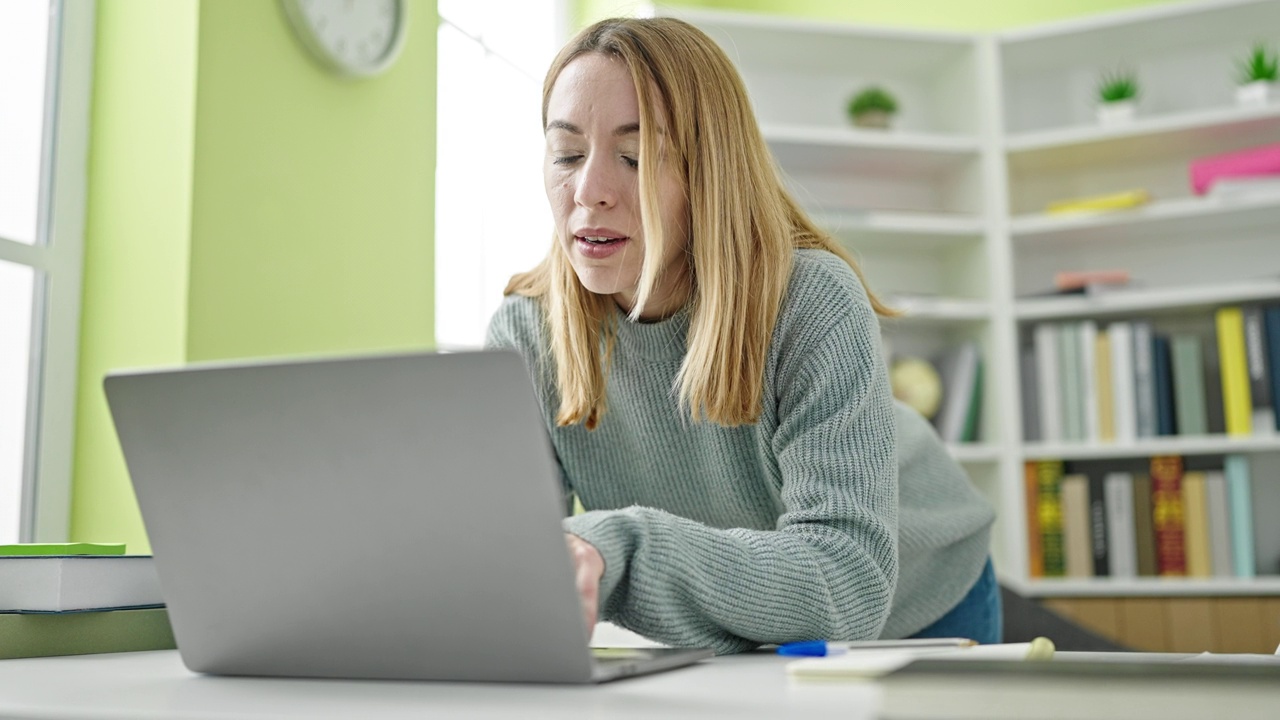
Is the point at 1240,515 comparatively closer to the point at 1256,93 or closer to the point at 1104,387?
the point at 1104,387

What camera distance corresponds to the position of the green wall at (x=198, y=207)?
1.75m

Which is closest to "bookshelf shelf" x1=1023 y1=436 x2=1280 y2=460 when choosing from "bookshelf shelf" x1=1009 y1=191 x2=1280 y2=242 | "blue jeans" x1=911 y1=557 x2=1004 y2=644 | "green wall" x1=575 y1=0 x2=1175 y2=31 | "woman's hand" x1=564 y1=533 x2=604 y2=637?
"bookshelf shelf" x1=1009 y1=191 x2=1280 y2=242

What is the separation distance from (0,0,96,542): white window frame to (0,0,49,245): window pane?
0.01m

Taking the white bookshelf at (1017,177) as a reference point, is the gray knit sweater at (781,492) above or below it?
below

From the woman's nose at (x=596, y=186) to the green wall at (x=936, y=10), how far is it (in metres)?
2.19

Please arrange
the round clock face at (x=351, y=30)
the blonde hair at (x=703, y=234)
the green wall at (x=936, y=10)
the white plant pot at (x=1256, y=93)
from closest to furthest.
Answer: the blonde hair at (x=703, y=234) < the round clock face at (x=351, y=30) < the white plant pot at (x=1256, y=93) < the green wall at (x=936, y=10)

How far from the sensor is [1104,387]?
9.40 ft

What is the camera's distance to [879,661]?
600 mm

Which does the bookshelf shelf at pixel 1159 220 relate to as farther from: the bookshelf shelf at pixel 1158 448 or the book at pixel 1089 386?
the bookshelf shelf at pixel 1158 448

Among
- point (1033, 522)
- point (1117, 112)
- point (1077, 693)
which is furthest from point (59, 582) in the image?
point (1117, 112)

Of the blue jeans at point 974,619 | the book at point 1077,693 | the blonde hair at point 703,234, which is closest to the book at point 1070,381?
the blue jeans at point 974,619

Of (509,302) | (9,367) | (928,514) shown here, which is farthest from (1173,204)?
(9,367)

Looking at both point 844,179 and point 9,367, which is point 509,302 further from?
point 844,179

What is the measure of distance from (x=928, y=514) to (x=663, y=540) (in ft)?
1.94
